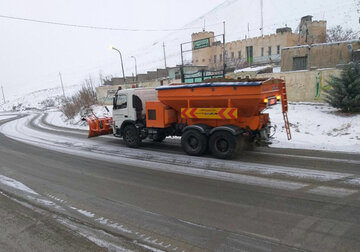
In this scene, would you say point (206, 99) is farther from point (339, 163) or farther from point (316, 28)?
point (316, 28)

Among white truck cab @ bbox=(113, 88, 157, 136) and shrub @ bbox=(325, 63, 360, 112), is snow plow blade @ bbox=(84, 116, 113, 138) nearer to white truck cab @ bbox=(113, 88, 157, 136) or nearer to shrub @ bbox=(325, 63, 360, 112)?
white truck cab @ bbox=(113, 88, 157, 136)

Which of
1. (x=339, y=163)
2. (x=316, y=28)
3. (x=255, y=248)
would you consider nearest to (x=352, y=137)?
(x=339, y=163)

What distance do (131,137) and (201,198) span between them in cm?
586

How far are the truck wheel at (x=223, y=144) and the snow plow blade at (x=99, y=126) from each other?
5.84 metres

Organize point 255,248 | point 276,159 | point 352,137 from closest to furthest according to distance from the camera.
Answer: point 255,248
point 276,159
point 352,137

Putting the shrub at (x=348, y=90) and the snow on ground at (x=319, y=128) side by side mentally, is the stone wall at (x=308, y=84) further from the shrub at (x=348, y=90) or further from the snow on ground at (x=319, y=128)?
the shrub at (x=348, y=90)

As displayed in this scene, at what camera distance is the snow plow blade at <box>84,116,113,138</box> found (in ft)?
40.0

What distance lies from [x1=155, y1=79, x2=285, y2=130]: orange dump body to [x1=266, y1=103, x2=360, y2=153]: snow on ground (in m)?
2.19

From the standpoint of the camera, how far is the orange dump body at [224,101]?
25.6ft

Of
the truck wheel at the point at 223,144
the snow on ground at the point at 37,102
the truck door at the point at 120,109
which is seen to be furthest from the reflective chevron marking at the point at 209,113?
the snow on ground at the point at 37,102

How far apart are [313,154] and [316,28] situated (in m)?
54.6

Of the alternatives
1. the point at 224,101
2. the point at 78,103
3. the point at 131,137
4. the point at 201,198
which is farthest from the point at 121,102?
the point at 78,103

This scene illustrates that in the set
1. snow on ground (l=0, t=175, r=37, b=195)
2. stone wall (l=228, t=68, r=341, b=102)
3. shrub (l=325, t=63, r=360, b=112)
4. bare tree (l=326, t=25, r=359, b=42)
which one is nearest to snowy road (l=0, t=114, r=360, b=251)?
snow on ground (l=0, t=175, r=37, b=195)

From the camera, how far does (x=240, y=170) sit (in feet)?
23.5
